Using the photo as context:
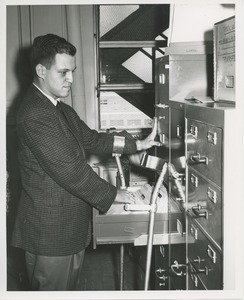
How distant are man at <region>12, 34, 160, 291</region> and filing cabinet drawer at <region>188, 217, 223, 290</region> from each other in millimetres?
408

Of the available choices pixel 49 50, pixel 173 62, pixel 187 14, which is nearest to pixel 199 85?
pixel 173 62

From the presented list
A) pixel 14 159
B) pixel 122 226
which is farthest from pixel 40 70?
pixel 14 159

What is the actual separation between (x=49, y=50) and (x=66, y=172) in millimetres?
615

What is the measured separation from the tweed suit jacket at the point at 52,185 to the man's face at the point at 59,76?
0.06 m

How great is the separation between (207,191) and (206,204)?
0.06 m

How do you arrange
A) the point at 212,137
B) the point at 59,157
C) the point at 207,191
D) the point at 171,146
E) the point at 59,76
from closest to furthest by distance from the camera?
the point at 212,137
the point at 207,191
the point at 59,157
the point at 59,76
the point at 171,146

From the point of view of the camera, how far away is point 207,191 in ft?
4.62

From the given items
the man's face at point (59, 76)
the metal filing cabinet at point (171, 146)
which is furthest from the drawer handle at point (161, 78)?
the man's face at point (59, 76)

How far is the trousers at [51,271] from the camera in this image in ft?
6.27

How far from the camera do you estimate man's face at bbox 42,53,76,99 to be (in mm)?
1851

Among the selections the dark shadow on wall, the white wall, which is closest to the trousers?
the white wall

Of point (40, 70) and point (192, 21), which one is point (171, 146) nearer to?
point (192, 21)

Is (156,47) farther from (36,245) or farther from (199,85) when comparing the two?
(36,245)

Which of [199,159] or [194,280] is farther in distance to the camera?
[194,280]
